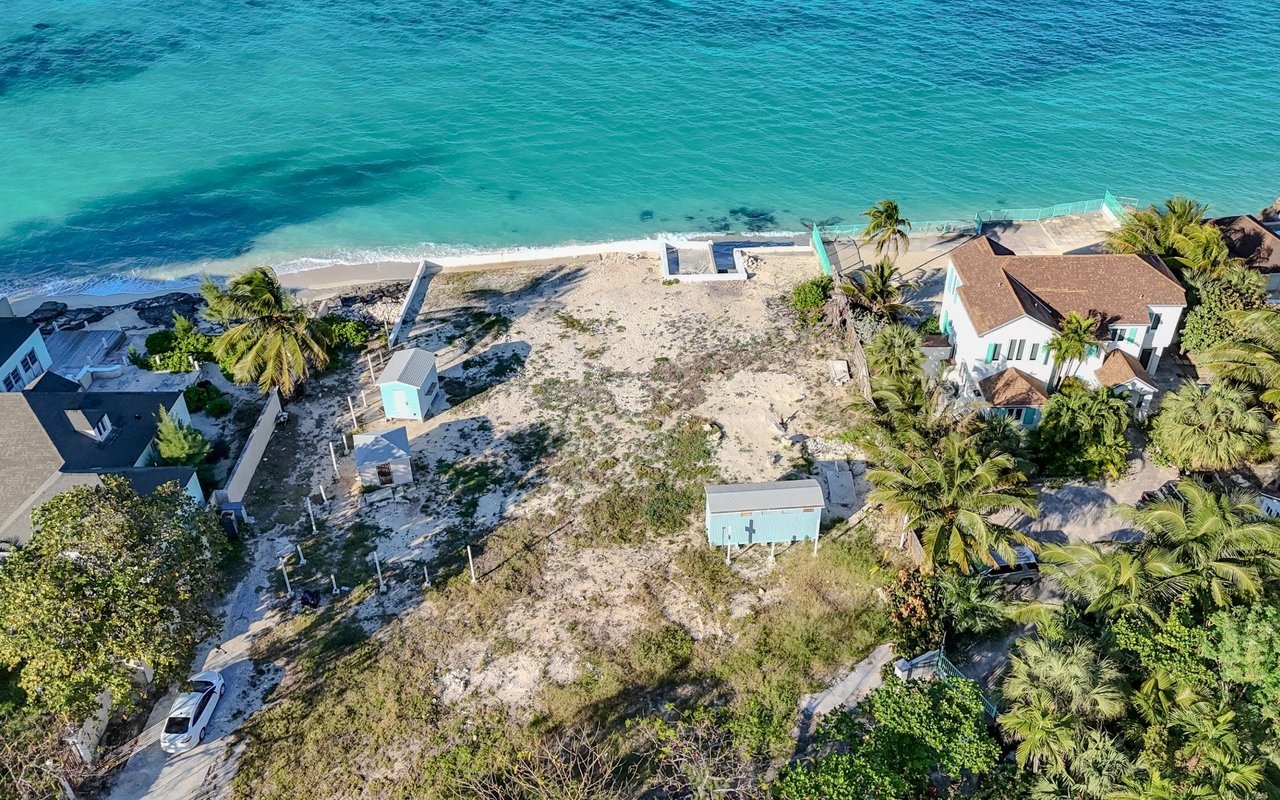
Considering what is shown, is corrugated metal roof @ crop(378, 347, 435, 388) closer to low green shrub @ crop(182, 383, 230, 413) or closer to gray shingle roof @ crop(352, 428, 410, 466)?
gray shingle roof @ crop(352, 428, 410, 466)

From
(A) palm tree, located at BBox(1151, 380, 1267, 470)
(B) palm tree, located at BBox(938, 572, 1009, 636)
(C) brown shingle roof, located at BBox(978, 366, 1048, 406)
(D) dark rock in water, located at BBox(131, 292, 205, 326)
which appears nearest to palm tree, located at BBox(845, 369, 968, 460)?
(C) brown shingle roof, located at BBox(978, 366, 1048, 406)

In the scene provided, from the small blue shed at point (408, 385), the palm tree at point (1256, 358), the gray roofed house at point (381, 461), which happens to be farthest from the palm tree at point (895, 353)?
the small blue shed at point (408, 385)

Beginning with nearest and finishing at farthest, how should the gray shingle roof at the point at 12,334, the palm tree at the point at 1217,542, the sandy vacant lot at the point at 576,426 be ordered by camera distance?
1. the palm tree at the point at 1217,542
2. the sandy vacant lot at the point at 576,426
3. the gray shingle roof at the point at 12,334

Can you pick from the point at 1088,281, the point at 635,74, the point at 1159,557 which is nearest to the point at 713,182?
the point at 635,74

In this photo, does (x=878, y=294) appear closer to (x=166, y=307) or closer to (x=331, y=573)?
(x=331, y=573)

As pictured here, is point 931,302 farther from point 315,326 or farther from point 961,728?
point 315,326

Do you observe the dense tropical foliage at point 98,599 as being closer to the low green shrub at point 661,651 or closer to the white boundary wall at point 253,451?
the white boundary wall at point 253,451
